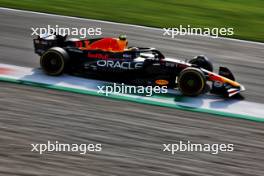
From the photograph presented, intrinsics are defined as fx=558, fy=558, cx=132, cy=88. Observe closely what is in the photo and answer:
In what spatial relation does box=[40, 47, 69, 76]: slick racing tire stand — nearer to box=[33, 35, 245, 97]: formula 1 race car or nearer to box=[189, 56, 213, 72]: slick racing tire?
box=[33, 35, 245, 97]: formula 1 race car

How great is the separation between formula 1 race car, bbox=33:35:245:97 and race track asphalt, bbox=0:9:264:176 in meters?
0.81

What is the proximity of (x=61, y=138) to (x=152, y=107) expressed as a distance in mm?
2404

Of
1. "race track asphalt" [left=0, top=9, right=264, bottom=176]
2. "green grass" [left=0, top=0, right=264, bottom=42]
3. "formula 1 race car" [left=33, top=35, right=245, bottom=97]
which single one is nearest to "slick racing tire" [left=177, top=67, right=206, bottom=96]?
"formula 1 race car" [left=33, top=35, right=245, bottom=97]

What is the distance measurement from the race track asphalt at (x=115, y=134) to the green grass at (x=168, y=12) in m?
5.03

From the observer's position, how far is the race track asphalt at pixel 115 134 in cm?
869

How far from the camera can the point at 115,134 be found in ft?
32.3

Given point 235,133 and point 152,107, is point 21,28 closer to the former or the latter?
point 152,107

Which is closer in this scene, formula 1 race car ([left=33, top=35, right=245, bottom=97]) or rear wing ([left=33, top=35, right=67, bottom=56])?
formula 1 race car ([left=33, top=35, right=245, bottom=97])

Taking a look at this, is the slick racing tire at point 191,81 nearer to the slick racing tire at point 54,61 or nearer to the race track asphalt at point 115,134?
the race track asphalt at point 115,134

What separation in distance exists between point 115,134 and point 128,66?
2.66 metres

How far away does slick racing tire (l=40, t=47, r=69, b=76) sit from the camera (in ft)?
40.7

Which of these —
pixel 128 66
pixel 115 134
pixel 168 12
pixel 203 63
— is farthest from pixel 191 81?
pixel 168 12

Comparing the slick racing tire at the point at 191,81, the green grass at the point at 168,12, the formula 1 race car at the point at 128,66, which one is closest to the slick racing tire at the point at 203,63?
the formula 1 race car at the point at 128,66

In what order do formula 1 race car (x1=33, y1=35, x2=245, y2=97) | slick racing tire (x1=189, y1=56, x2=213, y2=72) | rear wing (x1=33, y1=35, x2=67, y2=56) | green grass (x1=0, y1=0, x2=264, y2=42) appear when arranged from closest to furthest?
1. formula 1 race car (x1=33, y1=35, x2=245, y2=97)
2. slick racing tire (x1=189, y1=56, x2=213, y2=72)
3. rear wing (x1=33, y1=35, x2=67, y2=56)
4. green grass (x1=0, y1=0, x2=264, y2=42)
